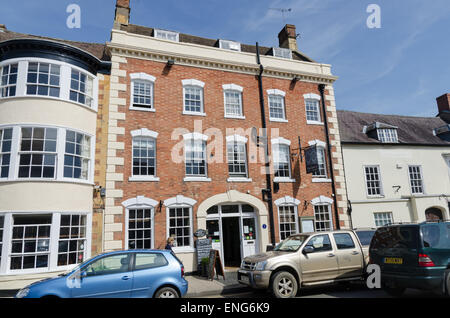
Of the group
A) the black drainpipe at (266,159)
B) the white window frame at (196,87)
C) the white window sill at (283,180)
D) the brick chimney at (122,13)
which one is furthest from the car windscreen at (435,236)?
the brick chimney at (122,13)

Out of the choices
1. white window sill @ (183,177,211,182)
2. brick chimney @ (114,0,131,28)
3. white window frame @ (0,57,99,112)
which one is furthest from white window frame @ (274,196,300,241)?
brick chimney @ (114,0,131,28)

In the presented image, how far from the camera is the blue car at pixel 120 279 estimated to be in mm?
6887

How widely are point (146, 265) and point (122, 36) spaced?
10931mm

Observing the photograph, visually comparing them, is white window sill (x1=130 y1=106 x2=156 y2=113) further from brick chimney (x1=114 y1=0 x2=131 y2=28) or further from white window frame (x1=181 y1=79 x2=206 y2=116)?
brick chimney (x1=114 y1=0 x2=131 y2=28)

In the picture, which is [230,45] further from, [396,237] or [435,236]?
[435,236]

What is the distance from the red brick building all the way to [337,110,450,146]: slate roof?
104 inches

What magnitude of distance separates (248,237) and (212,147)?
473cm

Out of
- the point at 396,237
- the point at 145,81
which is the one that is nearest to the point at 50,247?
the point at 145,81

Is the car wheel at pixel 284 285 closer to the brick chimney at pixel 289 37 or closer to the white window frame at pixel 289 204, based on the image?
the white window frame at pixel 289 204

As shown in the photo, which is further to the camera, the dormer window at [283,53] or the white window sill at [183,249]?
the dormer window at [283,53]

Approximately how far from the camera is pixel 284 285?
8.58m

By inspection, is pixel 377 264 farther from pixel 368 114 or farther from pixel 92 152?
pixel 368 114

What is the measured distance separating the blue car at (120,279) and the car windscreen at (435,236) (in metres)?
6.32
